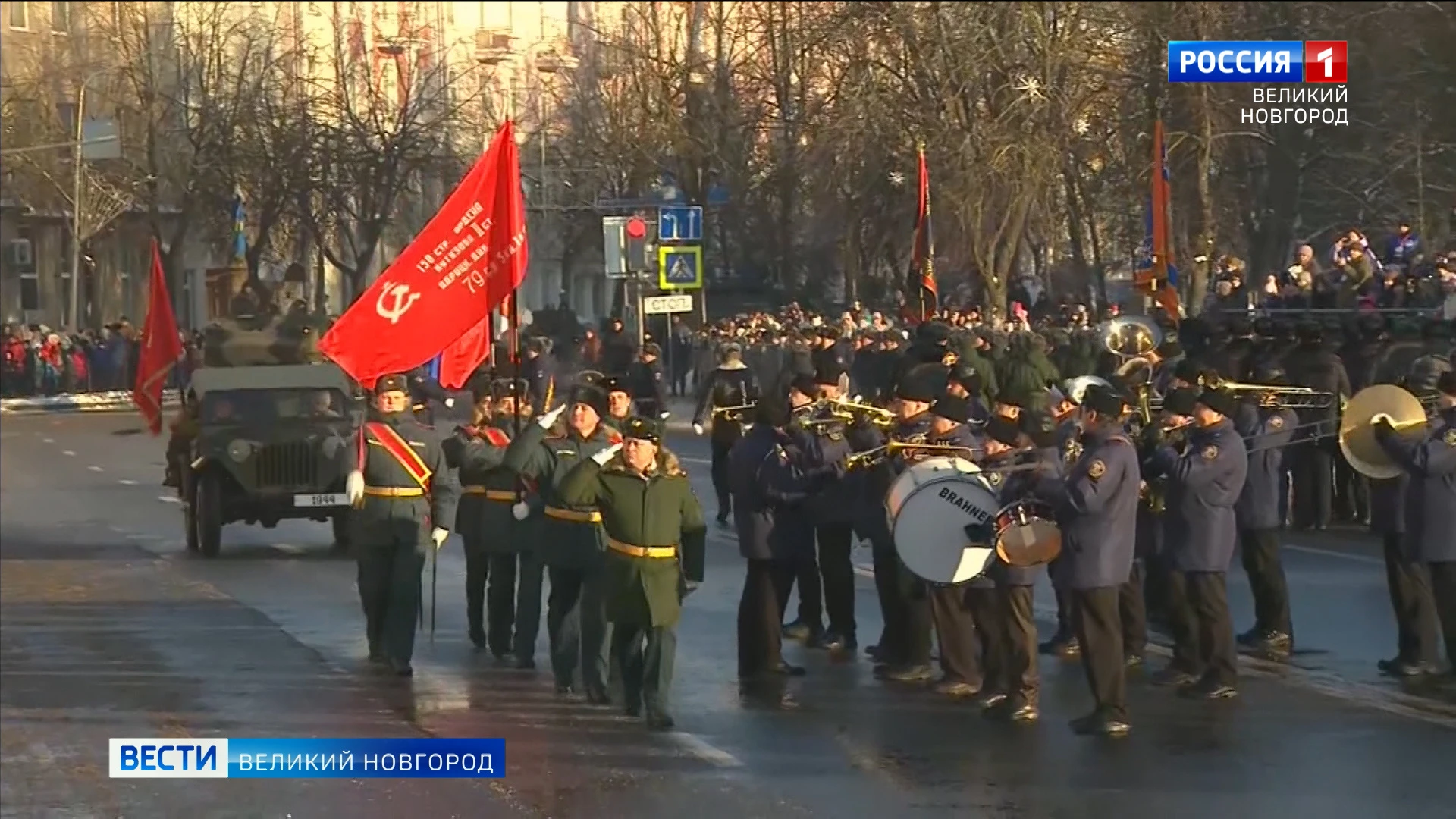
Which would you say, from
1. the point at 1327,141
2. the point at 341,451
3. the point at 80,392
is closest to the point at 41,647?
the point at 341,451

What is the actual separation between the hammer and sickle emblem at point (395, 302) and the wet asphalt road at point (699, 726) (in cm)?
204

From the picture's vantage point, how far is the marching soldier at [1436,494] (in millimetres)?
11789

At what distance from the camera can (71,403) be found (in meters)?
50.4

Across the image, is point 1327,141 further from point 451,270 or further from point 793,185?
point 793,185

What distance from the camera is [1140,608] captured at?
1271 cm

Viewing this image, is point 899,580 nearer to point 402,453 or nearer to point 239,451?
point 402,453

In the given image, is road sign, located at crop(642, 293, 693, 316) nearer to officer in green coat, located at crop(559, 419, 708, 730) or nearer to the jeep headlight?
the jeep headlight

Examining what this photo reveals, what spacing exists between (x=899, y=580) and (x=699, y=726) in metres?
1.91

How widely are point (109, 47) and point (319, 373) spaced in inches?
1573

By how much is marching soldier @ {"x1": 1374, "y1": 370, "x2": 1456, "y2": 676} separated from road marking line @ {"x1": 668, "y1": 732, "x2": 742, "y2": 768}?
3.85 meters

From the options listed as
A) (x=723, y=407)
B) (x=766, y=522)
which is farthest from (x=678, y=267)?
(x=766, y=522)

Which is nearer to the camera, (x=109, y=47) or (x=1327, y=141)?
(x=1327, y=141)

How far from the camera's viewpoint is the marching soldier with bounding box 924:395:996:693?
12.0 meters

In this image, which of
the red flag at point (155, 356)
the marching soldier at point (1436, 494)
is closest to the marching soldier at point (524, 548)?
the marching soldier at point (1436, 494)
